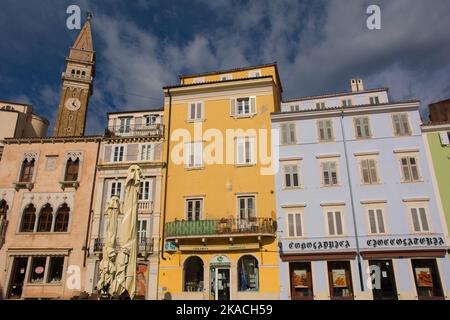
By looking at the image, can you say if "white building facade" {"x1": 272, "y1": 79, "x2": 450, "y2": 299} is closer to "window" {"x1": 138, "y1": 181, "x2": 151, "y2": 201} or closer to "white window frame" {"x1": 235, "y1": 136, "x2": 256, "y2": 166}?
"white window frame" {"x1": 235, "y1": 136, "x2": 256, "y2": 166}

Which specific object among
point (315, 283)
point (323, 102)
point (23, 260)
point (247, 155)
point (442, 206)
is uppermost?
point (323, 102)

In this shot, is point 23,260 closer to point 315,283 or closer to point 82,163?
point 82,163

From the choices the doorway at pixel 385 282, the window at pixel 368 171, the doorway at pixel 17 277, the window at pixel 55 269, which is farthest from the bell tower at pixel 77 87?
the doorway at pixel 385 282

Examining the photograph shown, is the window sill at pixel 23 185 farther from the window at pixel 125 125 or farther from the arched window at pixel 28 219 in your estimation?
the window at pixel 125 125

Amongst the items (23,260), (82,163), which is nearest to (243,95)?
(82,163)

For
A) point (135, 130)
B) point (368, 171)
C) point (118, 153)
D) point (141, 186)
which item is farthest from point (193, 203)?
point (368, 171)

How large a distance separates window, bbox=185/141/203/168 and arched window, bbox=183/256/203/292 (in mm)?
7835

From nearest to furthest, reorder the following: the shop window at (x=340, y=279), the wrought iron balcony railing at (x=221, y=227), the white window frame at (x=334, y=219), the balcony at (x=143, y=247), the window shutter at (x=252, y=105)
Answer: the shop window at (x=340, y=279)
the white window frame at (x=334, y=219)
the wrought iron balcony railing at (x=221, y=227)
the balcony at (x=143, y=247)
the window shutter at (x=252, y=105)

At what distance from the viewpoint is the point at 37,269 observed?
27906 mm

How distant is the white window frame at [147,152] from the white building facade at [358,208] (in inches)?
432

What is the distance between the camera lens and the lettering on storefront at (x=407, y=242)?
23312 millimetres

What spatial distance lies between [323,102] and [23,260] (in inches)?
1175
